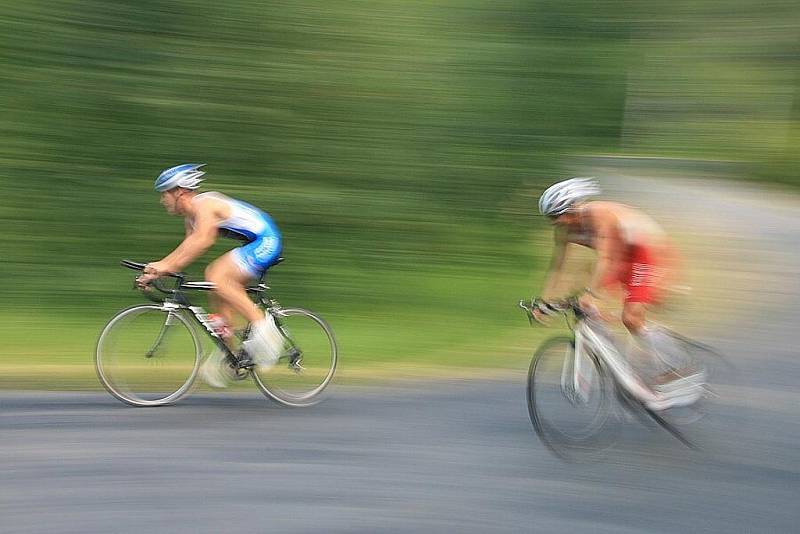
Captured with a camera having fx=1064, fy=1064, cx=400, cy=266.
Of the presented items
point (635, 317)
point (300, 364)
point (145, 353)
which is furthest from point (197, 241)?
point (635, 317)

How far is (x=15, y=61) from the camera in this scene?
38.1ft

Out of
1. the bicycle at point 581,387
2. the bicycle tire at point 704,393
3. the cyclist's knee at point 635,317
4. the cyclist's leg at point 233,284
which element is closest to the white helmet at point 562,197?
the bicycle at point 581,387

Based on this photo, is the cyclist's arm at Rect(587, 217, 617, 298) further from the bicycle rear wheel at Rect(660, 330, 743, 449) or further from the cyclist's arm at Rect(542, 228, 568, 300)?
the bicycle rear wheel at Rect(660, 330, 743, 449)

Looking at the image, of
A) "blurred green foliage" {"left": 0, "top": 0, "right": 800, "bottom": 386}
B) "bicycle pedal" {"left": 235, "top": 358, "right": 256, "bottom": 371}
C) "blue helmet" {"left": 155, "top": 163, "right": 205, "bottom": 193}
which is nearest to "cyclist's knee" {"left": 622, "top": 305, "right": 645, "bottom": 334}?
"bicycle pedal" {"left": 235, "top": 358, "right": 256, "bottom": 371}

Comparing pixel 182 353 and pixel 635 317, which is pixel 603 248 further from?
pixel 182 353

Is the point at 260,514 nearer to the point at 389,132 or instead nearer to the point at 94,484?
the point at 94,484

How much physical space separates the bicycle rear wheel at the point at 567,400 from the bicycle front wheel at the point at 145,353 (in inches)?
99.3

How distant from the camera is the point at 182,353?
7543 mm

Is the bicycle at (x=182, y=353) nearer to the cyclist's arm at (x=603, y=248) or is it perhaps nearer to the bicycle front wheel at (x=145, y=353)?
the bicycle front wheel at (x=145, y=353)

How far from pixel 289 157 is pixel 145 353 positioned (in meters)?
5.16

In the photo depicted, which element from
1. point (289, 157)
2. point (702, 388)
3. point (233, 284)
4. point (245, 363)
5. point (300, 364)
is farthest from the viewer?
point (289, 157)

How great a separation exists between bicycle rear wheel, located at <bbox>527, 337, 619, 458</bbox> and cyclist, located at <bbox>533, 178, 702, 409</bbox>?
286 millimetres

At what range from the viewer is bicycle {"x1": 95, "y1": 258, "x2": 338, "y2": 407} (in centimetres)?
750

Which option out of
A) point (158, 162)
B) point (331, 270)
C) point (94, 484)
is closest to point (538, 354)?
point (94, 484)
